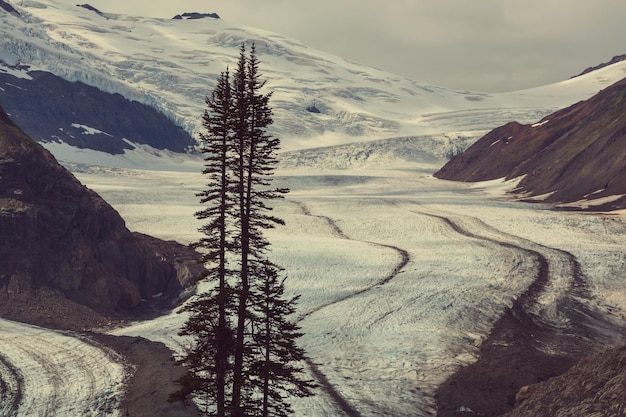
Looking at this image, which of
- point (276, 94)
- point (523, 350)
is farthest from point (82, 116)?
point (523, 350)

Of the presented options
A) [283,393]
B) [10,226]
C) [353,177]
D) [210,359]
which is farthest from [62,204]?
[353,177]

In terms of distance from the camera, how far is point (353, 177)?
3580 inches

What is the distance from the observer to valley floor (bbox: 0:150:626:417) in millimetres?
23844

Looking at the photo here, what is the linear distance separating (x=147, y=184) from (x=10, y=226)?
52.8m

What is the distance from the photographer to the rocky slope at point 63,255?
107ft

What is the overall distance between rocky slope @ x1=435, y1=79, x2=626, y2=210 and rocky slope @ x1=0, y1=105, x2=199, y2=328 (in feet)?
121

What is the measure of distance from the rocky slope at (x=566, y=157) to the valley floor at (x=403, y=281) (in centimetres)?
565

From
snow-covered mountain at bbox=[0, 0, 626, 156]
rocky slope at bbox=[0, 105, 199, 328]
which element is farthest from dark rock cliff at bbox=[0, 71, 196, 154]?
Result: rocky slope at bbox=[0, 105, 199, 328]

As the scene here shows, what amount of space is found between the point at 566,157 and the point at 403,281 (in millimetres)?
45807

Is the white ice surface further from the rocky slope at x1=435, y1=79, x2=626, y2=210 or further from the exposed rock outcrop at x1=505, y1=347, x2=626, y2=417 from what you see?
the rocky slope at x1=435, y1=79, x2=626, y2=210

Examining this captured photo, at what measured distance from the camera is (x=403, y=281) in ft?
116

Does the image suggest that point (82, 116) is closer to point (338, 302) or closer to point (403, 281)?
point (403, 281)

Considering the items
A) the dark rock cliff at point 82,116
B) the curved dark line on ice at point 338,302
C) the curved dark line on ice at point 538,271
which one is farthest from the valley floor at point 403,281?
the dark rock cliff at point 82,116

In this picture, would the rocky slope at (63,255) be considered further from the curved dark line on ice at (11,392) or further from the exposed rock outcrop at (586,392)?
the exposed rock outcrop at (586,392)
